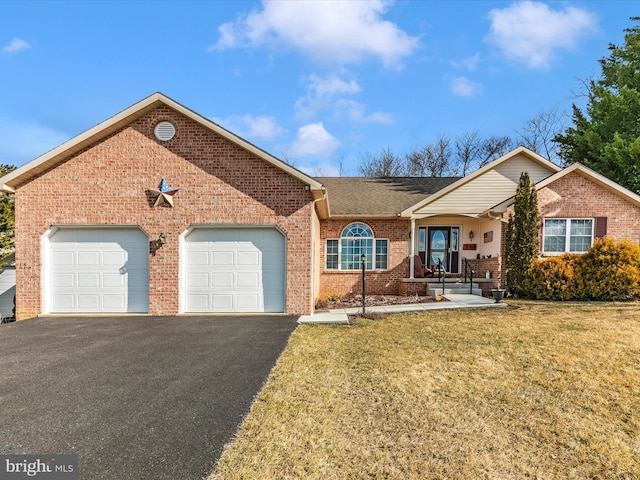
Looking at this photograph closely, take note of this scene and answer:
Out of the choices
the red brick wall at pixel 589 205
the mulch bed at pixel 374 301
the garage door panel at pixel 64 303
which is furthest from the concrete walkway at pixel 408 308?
the garage door panel at pixel 64 303

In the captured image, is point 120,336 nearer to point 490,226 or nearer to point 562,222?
point 490,226

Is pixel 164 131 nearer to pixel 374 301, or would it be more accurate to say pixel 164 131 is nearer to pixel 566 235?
pixel 374 301

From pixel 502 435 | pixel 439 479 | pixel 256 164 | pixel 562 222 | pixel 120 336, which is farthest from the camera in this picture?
pixel 562 222

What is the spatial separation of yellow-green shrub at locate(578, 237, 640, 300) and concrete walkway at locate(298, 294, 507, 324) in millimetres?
3431

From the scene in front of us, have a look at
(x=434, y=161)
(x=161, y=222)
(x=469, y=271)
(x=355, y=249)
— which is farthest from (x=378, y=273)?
(x=434, y=161)

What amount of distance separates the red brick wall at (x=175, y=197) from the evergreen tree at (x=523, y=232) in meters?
7.85

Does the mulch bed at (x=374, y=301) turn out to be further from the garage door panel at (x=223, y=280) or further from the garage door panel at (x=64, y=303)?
the garage door panel at (x=64, y=303)

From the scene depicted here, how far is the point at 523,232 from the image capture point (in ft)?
38.9

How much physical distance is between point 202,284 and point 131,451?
21.4 feet

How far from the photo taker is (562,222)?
12.4 m

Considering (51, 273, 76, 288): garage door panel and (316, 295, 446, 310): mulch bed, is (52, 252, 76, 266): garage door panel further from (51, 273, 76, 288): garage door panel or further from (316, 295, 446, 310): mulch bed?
(316, 295, 446, 310): mulch bed

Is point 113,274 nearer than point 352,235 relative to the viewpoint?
Yes

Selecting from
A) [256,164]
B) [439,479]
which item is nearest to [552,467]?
[439,479]

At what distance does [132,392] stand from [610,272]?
45.0 feet
